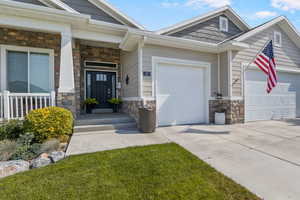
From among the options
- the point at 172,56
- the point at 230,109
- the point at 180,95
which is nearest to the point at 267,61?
the point at 230,109

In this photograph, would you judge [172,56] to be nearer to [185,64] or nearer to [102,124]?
[185,64]

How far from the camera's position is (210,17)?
7.27 metres

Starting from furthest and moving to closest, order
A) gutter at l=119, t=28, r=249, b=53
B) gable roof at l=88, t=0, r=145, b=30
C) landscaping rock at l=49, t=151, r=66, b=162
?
1. gable roof at l=88, t=0, r=145, b=30
2. gutter at l=119, t=28, r=249, b=53
3. landscaping rock at l=49, t=151, r=66, b=162

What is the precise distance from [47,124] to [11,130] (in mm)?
1153

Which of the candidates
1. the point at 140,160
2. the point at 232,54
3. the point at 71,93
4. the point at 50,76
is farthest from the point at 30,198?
the point at 232,54

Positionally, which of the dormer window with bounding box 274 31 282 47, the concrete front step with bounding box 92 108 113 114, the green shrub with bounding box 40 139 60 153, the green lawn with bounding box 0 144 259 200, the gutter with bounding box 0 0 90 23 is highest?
the dormer window with bounding box 274 31 282 47

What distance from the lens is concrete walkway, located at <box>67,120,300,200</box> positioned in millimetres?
2295

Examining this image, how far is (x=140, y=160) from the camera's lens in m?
3.03

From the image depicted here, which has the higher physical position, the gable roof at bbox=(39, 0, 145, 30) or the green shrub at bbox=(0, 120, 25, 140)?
the gable roof at bbox=(39, 0, 145, 30)

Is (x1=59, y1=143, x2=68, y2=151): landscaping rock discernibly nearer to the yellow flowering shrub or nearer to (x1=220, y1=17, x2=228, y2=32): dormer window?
the yellow flowering shrub

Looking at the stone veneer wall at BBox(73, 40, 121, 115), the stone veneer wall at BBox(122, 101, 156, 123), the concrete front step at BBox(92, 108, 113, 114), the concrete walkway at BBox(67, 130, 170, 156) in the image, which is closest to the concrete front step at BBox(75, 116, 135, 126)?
the stone veneer wall at BBox(122, 101, 156, 123)

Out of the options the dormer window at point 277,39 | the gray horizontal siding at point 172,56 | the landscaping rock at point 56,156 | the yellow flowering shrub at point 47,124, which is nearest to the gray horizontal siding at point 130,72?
the gray horizontal siding at point 172,56

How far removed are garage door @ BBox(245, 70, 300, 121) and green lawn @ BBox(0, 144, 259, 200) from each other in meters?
5.78

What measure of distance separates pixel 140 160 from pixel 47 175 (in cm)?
163
